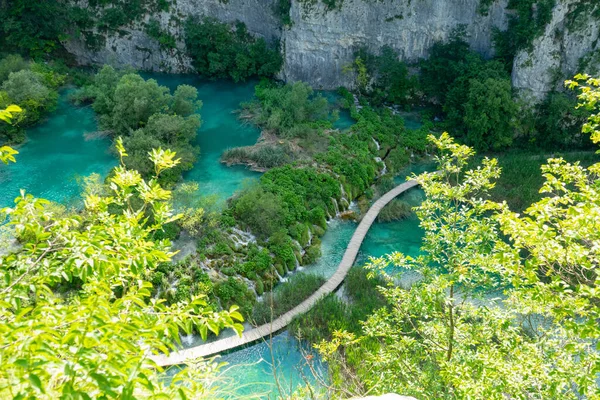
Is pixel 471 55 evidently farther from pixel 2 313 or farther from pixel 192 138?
pixel 2 313

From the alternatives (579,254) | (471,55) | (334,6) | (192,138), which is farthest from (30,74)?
(579,254)

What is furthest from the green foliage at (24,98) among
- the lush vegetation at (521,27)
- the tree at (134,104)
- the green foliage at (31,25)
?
the lush vegetation at (521,27)

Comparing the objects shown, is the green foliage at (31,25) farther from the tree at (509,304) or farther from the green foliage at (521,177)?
the tree at (509,304)

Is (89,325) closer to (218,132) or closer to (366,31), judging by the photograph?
(218,132)

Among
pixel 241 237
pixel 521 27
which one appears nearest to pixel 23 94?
pixel 241 237

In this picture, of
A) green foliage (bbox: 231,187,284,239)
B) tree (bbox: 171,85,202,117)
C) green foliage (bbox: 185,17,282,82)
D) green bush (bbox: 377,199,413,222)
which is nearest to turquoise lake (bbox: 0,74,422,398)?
green bush (bbox: 377,199,413,222)

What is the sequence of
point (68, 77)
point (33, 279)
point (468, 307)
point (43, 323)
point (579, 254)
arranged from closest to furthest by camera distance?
1. point (43, 323)
2. point (33, 279)
3. point (579, 254)
4. point (468, 307)
5. point (68, 77)
